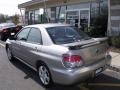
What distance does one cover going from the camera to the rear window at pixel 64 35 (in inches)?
224

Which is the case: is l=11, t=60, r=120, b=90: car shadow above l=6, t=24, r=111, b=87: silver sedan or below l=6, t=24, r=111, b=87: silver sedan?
below

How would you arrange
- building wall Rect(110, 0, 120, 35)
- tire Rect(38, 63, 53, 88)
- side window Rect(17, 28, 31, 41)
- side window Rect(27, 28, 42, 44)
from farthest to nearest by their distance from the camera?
building wall Rect(110, 0, 120, 35), side window Rect(17, 28, 31, 41), side window Rect(27, 28, 42, 44), tire Rect(38, 63, 53, 88)

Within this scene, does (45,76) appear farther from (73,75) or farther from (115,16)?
(115,16)

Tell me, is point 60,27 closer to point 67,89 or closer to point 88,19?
point 67,89

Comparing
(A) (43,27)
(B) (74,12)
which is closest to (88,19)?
(B) (74,12)

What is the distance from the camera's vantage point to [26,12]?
30375mm

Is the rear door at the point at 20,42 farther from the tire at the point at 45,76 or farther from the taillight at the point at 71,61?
the taillight at the point at 71,61

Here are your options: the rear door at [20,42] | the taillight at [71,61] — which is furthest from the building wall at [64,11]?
the taillight at [71,61]

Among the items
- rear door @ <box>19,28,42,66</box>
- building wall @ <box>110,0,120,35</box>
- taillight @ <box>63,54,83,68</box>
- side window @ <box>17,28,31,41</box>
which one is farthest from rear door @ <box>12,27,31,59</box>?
building wall @ <box>110,0,120,35</box>

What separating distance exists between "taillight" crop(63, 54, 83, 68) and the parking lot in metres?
0.97

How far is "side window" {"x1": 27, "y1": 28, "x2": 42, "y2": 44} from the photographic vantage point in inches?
239

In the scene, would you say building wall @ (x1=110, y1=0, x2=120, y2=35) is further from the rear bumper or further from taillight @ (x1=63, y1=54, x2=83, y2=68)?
taillight @ (x1=63, y1=54, x2=83, y2=68)

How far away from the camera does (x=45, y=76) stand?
576cm

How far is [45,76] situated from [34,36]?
127 cm
